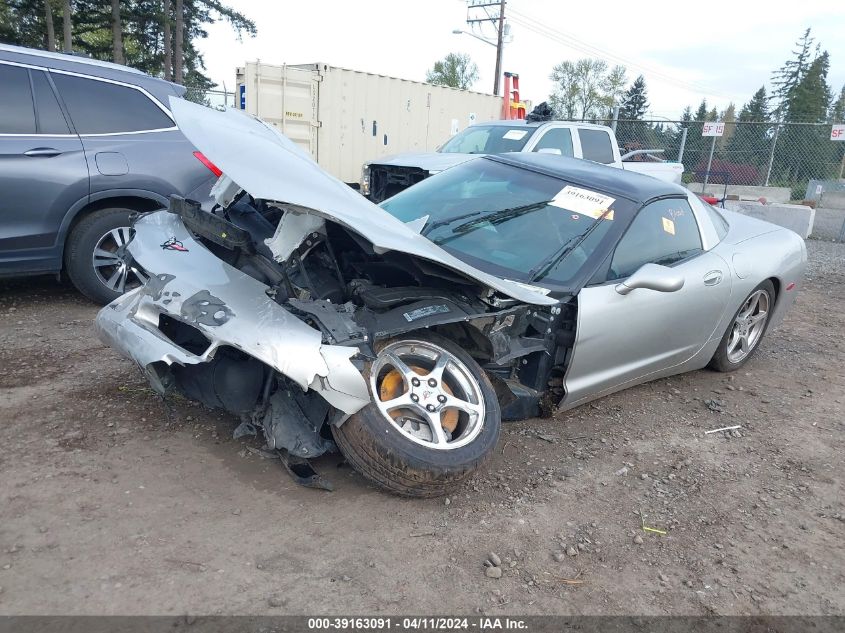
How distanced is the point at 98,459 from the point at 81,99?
318cm

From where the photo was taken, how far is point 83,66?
4.88 m

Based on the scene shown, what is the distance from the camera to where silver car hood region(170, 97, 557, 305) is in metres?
2.46

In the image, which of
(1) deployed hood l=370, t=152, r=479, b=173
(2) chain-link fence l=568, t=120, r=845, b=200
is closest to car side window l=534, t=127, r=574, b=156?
(1) deployed hood l=370, t=152, r=479, b=173

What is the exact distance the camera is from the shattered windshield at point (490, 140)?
861 cm

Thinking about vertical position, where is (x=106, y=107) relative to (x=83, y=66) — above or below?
below

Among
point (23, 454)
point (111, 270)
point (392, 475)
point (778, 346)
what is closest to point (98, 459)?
point (23, 454)

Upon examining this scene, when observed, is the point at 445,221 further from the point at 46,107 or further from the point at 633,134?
the point at 633,134

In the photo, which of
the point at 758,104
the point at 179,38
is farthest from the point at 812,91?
the point at 179,38

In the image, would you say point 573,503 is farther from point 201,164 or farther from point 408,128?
point 408,128

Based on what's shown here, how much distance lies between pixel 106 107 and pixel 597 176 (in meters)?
3.71

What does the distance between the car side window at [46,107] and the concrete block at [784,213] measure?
38.6 ft

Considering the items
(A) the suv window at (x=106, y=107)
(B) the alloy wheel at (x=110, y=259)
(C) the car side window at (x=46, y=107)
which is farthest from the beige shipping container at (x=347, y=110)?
(C) the car side window at (x=46, y=107)

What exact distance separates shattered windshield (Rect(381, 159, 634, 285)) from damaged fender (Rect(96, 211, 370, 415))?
1.24m

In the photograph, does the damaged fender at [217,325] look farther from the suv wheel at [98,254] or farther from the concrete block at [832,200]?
the concrete block at [832,200]
